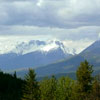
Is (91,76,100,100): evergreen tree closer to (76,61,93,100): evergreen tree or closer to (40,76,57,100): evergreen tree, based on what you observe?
(76,61,93,100): evergreen tree

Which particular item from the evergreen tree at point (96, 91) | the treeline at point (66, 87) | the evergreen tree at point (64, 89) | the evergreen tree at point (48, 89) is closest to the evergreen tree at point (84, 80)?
the treeline at point (66, 87)

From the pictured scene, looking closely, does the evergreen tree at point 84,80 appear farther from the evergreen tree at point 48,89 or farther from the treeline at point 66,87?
the evergreen tree at point 48,89

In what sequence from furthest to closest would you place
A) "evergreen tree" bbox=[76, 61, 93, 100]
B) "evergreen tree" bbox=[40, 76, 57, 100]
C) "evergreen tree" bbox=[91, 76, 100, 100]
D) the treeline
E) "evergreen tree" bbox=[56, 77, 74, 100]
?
"evergreen tree" bbox=[56, 77, 74, 100]
"evergreen tree" bbox=[40, 76, 57, 100]
"evergreen tree" bbox=[76, 61, 93, 100]
the treeline
"evergreen tree" bbox=[91, 76, 100, 100]

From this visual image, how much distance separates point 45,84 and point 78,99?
49.9 ft

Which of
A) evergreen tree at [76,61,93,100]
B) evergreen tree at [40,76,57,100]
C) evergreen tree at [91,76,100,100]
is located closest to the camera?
evergreen tree at [91,76,100,100]

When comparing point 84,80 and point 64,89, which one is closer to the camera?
point 84,80

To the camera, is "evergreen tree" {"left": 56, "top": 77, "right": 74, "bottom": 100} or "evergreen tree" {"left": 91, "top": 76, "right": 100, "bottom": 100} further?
"evergreen tree" {"left": 56, "top": 77, "right": 74, "bottom": 100}

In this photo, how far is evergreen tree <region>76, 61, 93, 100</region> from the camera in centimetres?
8300

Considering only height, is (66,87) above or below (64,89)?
above

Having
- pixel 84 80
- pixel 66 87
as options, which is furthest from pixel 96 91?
pixel 66 87

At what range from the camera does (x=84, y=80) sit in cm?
8375

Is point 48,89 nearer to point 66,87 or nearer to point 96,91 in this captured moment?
point 66,87

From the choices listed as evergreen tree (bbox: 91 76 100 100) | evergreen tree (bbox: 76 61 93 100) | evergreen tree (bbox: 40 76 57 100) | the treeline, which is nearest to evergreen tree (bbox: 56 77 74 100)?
the treeline

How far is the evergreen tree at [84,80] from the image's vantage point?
83000 mm
